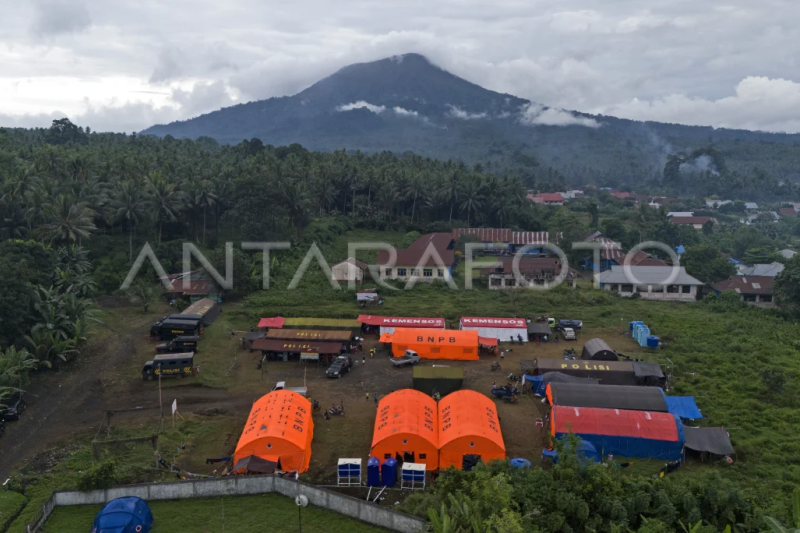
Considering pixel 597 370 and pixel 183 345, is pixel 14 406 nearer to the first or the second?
pixel 183 345

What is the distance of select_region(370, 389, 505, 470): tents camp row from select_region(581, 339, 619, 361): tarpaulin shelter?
1025 cm

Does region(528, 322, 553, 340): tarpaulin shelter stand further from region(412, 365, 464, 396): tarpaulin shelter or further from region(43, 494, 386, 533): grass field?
region(43, 494, 386, 533): grass field

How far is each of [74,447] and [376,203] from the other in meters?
50.7

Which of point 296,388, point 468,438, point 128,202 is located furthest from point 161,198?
point 468,438

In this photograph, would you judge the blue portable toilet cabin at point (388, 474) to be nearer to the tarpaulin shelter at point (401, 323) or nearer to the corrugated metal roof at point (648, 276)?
the tarpaulin shelter at point (401, 323)

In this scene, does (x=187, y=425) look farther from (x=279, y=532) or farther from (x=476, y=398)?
(x=476, y=398)

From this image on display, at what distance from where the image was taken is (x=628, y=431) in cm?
2008

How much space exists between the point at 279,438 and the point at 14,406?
1213cm

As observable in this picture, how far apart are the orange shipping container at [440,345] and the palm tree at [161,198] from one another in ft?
88.6

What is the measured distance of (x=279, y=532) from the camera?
50.8 feet

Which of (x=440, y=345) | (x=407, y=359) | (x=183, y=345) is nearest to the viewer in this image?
(x=407, y=359)

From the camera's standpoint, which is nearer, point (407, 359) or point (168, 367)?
point (168, 367)

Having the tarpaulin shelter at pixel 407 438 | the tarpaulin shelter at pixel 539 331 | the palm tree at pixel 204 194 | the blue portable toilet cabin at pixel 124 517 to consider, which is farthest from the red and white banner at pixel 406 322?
the palm tree at pixel 204 194

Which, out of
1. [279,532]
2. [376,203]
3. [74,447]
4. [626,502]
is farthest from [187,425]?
[376,203]
